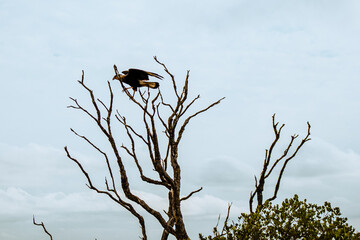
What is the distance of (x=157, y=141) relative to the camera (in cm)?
1034

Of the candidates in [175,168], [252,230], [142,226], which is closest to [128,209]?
[142,226]

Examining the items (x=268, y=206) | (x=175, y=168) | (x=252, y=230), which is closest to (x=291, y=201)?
(x=268, y=206)

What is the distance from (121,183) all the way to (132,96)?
2111 mm

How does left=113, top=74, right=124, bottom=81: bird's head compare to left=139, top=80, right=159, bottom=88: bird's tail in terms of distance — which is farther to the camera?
left=139, top=80, right=159, bottom=88: bird's tail

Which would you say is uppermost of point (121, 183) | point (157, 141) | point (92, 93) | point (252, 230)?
point (92, 93)

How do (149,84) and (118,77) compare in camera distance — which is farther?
(149,84)

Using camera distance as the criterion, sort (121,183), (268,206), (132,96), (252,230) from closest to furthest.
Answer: (252,230) < (268,206) < (121,183) < (132,96)

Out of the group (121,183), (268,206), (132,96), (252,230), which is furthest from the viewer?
(132,96)

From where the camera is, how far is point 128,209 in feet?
34.6

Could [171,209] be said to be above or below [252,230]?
above

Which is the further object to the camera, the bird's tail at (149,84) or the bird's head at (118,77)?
the bird's tail at (149,84)

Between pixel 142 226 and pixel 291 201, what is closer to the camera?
pixel 291 201

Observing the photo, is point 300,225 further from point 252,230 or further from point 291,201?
point 252,230

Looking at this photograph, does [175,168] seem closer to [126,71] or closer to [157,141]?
[157,141]
